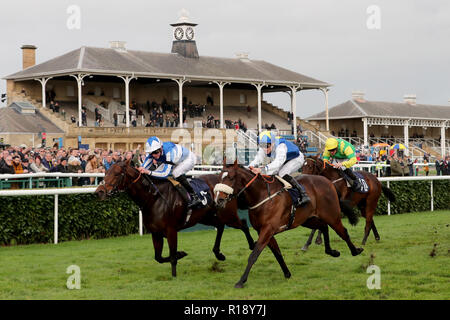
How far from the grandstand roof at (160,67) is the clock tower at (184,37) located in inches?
25.1

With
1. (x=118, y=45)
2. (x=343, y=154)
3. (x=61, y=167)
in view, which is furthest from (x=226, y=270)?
(x=118, y=45)

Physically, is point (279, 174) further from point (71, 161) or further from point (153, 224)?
point (71, 161)

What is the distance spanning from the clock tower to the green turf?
2766 centimetres

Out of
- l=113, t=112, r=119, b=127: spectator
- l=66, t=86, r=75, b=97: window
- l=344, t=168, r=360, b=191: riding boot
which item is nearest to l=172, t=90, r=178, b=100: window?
l=66, t=86, r=75, b=97: window

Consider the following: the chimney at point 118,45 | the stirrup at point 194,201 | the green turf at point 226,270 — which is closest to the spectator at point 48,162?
the green turf at point 226,270

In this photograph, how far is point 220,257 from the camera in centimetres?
824

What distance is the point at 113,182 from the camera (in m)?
7.33

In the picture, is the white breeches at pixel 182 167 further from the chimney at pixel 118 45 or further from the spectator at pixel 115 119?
the chimney at pixel 118 45

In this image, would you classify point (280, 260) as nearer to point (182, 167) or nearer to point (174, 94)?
point (182, 167)

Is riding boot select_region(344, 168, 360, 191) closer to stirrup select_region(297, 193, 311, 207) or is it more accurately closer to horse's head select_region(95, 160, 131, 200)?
stirrup select_region(297, 193, 311, 207)

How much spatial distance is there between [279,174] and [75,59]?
24.8 meters

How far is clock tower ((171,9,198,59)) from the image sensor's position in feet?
123
